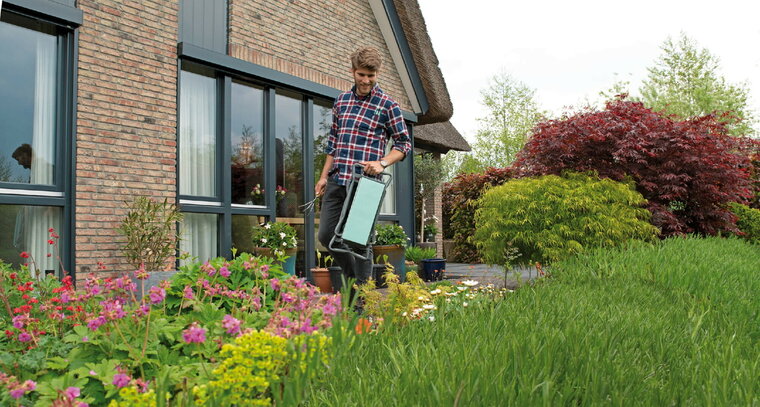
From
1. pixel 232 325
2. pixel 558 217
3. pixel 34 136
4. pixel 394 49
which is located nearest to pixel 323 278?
pixel 558 217

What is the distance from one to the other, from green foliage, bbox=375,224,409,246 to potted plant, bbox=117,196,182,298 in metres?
3.17

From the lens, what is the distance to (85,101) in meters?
5.09

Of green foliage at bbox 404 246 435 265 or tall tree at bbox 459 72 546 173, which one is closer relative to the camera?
green foliage at bbox 404 246 435 265

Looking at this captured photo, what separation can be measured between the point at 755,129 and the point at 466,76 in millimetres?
32945

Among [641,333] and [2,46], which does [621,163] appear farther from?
[2,46]

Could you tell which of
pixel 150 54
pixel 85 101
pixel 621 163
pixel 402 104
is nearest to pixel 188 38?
pixel 150 54

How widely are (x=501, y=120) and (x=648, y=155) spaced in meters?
21.0

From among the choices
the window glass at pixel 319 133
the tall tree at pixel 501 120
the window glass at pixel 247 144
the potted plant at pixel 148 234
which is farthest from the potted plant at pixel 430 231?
the tall tree at pixel 501 120

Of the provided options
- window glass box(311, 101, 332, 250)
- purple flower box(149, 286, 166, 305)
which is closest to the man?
purple flower box(149, 286, 166, 305)

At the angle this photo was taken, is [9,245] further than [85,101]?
No

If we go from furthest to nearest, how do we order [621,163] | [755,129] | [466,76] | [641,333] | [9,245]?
[466,76] → [755,129] → [621,163] → [9,245] → [641,333]

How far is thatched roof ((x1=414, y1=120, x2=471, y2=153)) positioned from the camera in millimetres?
12141

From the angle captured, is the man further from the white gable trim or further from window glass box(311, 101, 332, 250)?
the white gable trim

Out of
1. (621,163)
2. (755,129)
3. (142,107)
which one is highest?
(755,129)
